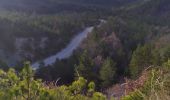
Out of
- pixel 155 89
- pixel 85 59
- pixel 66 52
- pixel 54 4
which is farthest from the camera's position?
pixel 54 4

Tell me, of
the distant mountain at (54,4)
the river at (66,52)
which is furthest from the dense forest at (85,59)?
the distant mountain at (54,4)

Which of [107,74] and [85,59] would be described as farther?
[85,59]

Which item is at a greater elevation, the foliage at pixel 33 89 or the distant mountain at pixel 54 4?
the distant mountain at pixel 54 4

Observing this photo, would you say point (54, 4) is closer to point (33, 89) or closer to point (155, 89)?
point (33, 89)

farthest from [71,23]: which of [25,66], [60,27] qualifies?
[25,66]

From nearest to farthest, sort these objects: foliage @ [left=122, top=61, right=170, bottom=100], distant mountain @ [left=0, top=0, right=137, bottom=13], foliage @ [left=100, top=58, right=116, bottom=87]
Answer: foliage @ [left=122, top=61, right=170, bottom=100]
foliage @ [left=100, top=58, right=116, bottom=87]
distant mountain @ [left=0, top=0, right=137, bottom=13]

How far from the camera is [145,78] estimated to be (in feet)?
21.2

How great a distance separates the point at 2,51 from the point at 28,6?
2702 inches

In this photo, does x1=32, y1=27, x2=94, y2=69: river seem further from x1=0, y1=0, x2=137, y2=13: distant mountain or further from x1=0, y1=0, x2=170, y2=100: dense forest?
x1=0, y1=0, x2=137, y2=13: distant mountain

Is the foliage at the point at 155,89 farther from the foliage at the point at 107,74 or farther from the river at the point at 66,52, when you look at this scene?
the river at the point at 66,52

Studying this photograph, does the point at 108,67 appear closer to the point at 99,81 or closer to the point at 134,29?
the point at 99,81

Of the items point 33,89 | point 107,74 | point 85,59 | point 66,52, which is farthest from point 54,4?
point 33,89

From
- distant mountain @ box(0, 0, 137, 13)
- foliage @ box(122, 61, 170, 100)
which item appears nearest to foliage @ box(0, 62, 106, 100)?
foliage @ box(122, 61, 170, 100)

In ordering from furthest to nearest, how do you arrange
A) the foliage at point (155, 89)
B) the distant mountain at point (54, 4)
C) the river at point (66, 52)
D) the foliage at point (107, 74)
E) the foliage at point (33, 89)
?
the distant mountain at point (54, 4) < the river at point (66, 52) < the foliage at point (107, 74) < the foliage at point (33, 89) < the foliage at point (155, 89)
